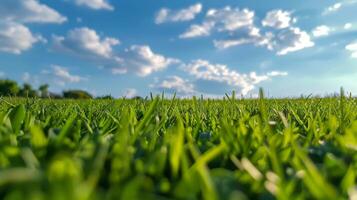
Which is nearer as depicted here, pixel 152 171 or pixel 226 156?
pixel 152 171

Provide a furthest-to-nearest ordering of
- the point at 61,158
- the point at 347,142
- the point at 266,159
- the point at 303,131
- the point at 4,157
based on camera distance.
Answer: the point at 303,131 < the point at 347,142 < the point at 266,159 < the point at 4,157 < the point at 61,158

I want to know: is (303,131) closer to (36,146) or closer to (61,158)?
(36,146)

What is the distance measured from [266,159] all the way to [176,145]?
40 centimetres

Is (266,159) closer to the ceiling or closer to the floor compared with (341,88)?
closer to the floor

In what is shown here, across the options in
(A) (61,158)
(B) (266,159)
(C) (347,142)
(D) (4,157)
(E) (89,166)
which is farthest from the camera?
(C) (347,142)

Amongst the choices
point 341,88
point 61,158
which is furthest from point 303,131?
point 61,158

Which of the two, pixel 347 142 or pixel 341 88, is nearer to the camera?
pixel 347 142

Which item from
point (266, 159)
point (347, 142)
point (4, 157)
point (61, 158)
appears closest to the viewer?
point (61, 158)

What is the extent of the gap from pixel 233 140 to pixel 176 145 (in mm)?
500

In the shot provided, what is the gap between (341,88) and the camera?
2.27 meters

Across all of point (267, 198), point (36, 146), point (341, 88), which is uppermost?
point (341, 88)

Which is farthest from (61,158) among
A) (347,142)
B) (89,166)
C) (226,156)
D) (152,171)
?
(347,142)

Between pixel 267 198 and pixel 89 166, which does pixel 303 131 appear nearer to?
pixel 267 198

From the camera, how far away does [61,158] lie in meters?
0.85
